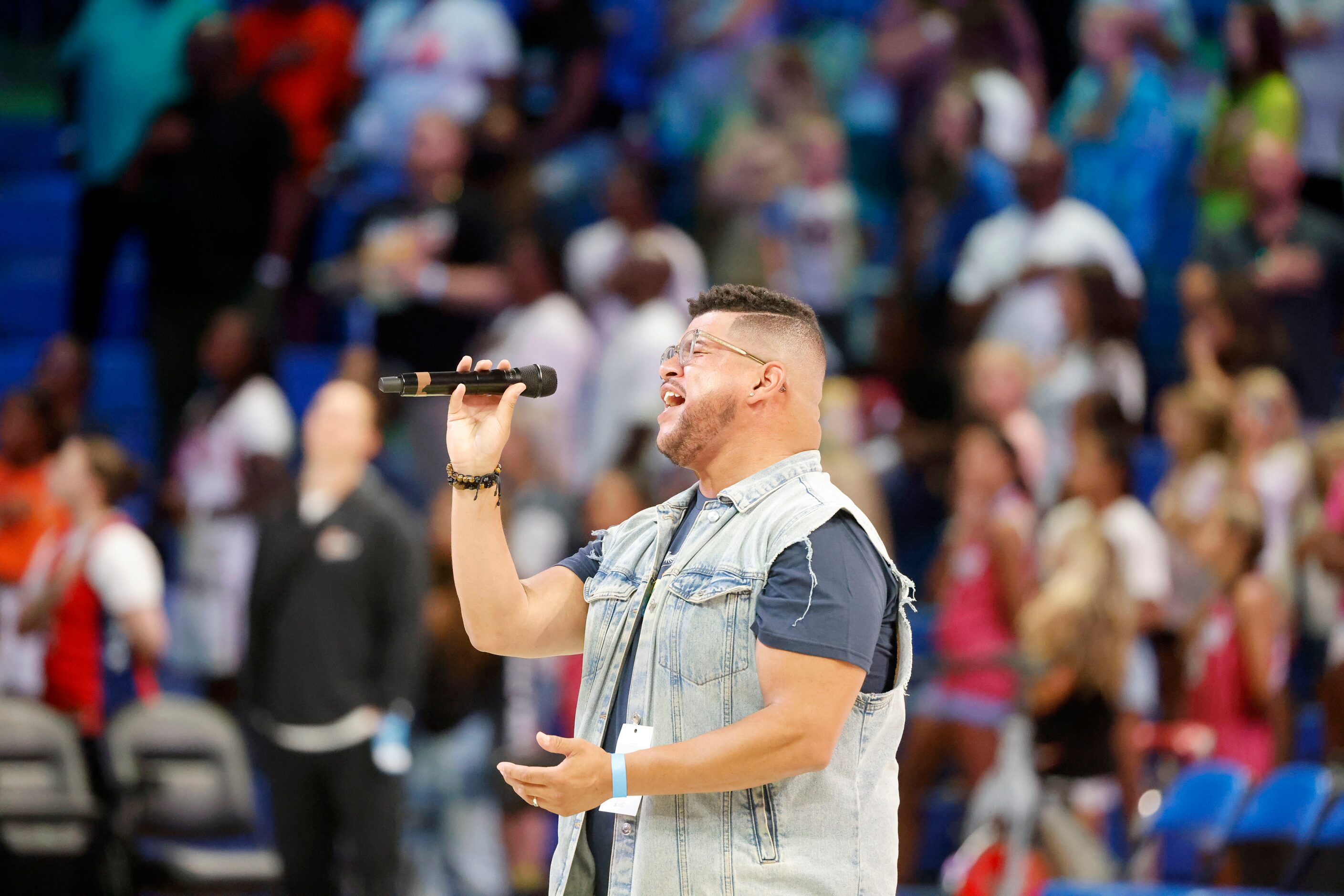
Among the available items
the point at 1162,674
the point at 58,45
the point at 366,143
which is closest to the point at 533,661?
the point at 1162,674

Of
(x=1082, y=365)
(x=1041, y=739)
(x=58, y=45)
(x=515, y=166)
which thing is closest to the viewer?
(x=1041, y=739)

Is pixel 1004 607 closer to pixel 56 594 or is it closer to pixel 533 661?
pixel 533 661

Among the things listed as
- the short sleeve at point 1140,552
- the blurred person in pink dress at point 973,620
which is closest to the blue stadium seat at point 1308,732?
the short sleeve at point 1140,552

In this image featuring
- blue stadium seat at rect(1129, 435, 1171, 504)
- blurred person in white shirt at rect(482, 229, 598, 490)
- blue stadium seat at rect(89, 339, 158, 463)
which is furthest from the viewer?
blue stadium seat at rect(89, 339, 158, 463)

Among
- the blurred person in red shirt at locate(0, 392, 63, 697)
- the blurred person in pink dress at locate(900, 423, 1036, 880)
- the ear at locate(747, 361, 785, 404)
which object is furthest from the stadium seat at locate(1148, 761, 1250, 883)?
the blurred person in red shirt at locate(0, 392, 63, 697)

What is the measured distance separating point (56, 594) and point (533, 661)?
6.37 feet

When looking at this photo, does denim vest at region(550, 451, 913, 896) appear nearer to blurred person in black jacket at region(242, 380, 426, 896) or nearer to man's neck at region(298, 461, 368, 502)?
blurred person in black jacket at region(242, 380, 426, 896)

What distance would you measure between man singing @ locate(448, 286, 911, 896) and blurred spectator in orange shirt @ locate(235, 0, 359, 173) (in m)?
6.42

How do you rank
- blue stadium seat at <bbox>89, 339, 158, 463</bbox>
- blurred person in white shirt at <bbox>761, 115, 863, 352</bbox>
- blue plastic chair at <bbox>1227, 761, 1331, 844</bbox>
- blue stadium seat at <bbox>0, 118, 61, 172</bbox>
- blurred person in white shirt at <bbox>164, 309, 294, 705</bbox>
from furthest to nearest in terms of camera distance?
blue stadium seat at <bbox>0, 118, 61, 172</bbox> < blue stadium seat at <bbox>89, 339, 158, 463</bbox> < blurred person in white shirt at <bbox>761, 115, 863, 352</bbox> < blurred person in white shirt at <bbox>164, 309, 294, 705</bbox> < blue plastic chair at <bbox>1227, 761, 1331, 844</bbox>

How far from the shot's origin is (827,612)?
7.03 ft

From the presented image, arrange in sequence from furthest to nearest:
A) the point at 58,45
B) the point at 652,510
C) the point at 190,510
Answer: the point at 58,45
the point at 190,510
the point at 652,510

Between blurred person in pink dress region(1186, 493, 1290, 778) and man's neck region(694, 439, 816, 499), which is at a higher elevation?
man's neck region(694, 439, 816, 499)

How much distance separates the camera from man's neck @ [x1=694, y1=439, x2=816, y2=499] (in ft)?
8.02

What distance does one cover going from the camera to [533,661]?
244 inches
